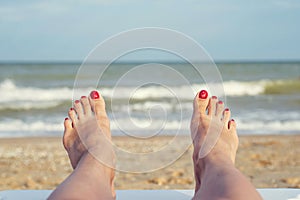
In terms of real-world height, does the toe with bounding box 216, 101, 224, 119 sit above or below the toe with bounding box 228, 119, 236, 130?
above

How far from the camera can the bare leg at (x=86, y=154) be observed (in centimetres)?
152

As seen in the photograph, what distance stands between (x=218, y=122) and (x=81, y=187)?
942 millimetres

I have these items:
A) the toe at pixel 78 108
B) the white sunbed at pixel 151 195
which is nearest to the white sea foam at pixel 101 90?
the toe at pixel 78 108

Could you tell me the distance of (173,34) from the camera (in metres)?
1.82

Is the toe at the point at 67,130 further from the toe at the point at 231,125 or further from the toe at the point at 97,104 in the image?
the toe at the point at 231,125

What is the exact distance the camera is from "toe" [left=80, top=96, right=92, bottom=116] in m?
2.43

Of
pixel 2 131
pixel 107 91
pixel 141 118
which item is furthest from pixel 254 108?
pixel 2 131

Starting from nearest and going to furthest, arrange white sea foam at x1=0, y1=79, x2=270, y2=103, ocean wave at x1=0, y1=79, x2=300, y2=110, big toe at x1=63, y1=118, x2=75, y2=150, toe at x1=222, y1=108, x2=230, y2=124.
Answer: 1. big toe at x1=63, y1=118, x2=75, y2=150
2. toe at x1=222, y1=108, x2=230, y2=124
3. ocean wave at x1=0, y1=79, x2=300, y2=110
4. white sea foam at x1=0, y1=79, x2=270, y2=103

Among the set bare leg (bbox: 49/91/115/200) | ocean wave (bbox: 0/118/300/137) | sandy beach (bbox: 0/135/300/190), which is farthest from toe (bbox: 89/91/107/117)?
ocean wave (bbox: 0/118/300/137)

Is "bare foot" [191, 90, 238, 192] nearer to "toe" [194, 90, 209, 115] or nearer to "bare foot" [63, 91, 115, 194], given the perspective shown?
"toe" [194, 90, 209, 115]

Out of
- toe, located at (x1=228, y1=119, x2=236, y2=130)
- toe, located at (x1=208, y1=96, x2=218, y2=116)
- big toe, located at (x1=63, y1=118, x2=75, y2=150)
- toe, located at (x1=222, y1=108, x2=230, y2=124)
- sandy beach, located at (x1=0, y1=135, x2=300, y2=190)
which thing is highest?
toe, located at (x1=208, y1=96, x2=218, y2=116)

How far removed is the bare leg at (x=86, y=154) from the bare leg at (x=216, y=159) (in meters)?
0.32

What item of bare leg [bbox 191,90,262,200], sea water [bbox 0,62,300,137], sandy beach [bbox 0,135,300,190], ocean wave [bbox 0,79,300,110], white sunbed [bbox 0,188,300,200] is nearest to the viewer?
bare leg [bbox 191,90,262,200]

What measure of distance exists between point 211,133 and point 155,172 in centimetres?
174
